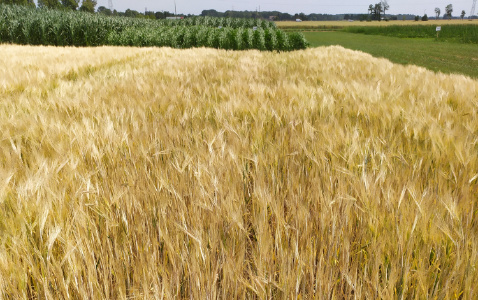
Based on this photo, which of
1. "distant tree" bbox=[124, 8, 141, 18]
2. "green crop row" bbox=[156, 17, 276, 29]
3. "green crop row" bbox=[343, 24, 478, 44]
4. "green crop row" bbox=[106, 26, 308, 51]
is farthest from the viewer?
"distant tree" bbox=[124, 8, 141, 18]

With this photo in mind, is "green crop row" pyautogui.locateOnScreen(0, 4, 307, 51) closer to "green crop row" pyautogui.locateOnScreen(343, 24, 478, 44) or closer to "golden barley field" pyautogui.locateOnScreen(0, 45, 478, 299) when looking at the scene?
"golden barley field" pyautogui.locateOnScreen(0, 45, 478, 299)

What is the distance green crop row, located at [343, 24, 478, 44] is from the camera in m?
34.3

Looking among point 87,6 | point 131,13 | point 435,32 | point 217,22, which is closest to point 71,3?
point 87,6

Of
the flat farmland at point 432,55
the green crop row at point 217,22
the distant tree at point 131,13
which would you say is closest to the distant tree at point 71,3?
the distant tree at point 131,13

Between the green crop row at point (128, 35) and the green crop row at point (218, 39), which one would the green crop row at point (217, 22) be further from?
the green crop row at point (218, 39)

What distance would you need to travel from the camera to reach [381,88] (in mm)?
2199

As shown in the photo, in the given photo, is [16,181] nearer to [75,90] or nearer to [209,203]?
[209,203]

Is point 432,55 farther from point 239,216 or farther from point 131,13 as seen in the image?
point 131,13

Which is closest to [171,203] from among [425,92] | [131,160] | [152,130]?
[131,160]

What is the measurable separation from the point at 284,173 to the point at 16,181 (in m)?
0.73

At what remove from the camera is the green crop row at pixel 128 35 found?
1436 centimetres

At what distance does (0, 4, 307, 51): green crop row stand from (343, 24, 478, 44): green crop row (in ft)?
93.7

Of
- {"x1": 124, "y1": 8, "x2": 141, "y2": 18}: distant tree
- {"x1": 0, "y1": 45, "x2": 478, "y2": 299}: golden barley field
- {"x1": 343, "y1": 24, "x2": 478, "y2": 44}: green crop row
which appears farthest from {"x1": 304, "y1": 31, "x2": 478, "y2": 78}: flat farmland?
{"x1": 124, "y1": 8, "x2": 141, "y2": 18}: distant tree

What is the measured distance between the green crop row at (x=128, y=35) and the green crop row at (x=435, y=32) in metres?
28.6
